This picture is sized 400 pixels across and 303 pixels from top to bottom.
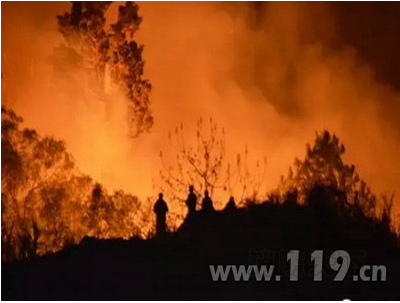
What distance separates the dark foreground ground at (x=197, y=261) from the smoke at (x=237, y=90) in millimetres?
197

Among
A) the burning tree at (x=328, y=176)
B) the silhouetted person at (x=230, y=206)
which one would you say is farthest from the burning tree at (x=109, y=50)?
the burning tree at (x=328, y=176)

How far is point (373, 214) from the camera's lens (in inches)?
110

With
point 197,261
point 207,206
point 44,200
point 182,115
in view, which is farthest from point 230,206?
point 44,200

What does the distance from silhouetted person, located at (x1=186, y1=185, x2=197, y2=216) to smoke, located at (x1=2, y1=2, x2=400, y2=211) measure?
0.15 metres

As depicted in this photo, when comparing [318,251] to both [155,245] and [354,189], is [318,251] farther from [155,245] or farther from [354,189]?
[155,245]

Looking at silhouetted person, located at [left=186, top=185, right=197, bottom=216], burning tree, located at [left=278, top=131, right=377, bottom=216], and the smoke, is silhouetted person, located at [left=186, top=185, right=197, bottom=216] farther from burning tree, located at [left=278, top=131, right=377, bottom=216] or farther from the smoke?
burning tree, located at [left=278, top=131, right=377, bottom=216]

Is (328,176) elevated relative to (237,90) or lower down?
lower down

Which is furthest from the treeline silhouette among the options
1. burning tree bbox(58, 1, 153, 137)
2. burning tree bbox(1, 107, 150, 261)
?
burning tree bbox(58, 1, 153, 137)

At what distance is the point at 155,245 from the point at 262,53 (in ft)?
2.87

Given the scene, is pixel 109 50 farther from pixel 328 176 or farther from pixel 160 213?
pixel 328 176

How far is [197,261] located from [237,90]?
0.70 metres

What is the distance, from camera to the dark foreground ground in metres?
2.75

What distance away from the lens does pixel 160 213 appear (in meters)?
2.76

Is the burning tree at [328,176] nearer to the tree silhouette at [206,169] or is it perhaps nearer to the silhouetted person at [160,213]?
the tree silhouette at [206,169]
